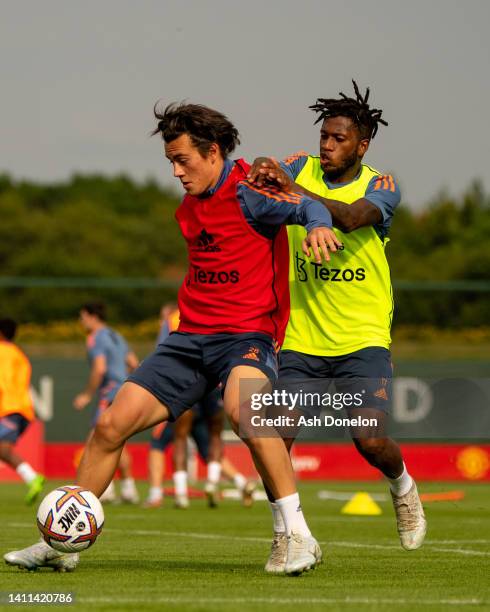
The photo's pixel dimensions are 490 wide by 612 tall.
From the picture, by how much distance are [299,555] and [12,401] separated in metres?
8.79

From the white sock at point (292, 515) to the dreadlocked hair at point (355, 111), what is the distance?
2.26m

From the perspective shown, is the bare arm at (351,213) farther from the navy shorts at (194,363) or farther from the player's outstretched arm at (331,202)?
the navy shorts at (194,363)

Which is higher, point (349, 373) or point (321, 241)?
point (321, 241)

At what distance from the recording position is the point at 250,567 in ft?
23.9

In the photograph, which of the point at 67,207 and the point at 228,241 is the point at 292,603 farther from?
the point at 67,207

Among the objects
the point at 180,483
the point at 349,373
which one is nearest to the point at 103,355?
the point at 180,483

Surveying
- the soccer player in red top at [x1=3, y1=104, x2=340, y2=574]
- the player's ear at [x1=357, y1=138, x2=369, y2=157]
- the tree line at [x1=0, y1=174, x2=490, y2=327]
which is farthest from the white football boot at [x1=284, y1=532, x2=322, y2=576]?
the tree line at [x1=0, y1=174, x2=490, y2=327]

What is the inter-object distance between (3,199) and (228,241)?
59.3 metres

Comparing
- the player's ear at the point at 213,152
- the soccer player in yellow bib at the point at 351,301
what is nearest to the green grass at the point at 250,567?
the soccer player in yellow bib at the point at 351,301

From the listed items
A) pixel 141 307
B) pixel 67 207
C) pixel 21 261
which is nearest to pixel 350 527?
pixel 141 307

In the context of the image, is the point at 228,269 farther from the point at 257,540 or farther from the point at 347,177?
the point at 257,540

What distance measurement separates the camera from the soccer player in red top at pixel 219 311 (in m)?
6.66

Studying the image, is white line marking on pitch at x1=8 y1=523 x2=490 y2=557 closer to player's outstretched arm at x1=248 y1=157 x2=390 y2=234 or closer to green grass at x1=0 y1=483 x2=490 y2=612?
green grass at x1=0 y1=483 x2=490 y2=612

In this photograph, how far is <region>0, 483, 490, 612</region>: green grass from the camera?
18.4 feet
